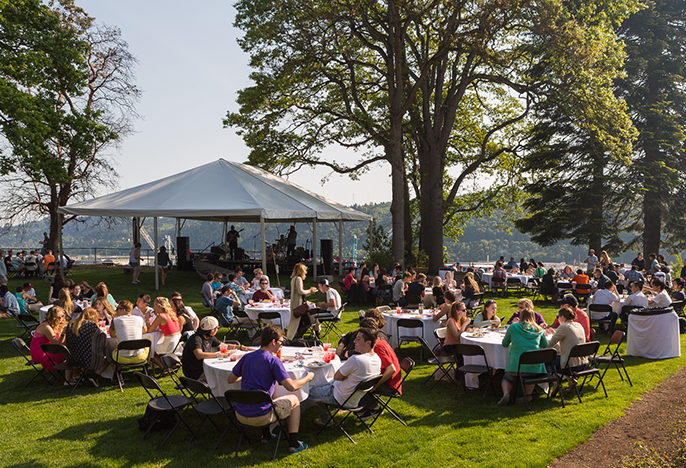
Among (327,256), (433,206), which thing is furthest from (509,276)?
(327,256)

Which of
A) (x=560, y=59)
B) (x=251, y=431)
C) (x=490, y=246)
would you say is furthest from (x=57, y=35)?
(x=490, y=246)

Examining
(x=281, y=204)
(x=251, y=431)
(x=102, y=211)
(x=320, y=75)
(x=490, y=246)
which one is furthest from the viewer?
(x=490, y=246)

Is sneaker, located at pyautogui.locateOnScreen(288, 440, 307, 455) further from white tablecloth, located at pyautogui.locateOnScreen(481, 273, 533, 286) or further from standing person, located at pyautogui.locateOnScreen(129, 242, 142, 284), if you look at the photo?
standing person, located at pyautogui.locateOnScreen(129, 242, 142, 284)

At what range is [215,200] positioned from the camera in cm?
1549

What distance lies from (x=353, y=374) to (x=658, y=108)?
25.8 meters

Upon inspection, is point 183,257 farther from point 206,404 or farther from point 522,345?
point 522,345

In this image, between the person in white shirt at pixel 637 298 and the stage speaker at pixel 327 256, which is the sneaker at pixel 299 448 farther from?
the stage speaker at pixel 327 256

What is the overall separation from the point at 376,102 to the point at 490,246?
44691 mm

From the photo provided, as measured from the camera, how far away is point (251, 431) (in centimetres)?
527

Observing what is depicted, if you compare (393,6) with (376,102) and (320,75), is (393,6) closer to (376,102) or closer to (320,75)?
(320,75)

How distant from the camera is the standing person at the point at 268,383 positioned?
4.58m

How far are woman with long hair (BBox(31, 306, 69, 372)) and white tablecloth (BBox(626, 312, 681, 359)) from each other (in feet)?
31.2

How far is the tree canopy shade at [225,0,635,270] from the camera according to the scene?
1543 centimetres

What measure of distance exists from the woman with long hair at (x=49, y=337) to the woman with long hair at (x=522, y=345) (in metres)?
6.27
